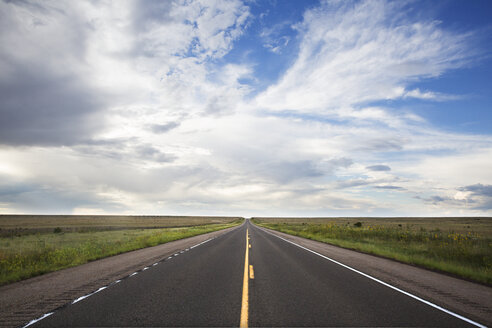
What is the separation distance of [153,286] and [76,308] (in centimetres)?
210

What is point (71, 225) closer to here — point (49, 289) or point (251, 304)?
point (49, 289)

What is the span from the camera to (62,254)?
12688 millimetres

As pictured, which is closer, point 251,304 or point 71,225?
point 251,304

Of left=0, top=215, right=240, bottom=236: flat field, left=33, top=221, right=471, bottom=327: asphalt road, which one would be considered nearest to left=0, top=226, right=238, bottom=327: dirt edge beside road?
left=33, top=221, right=471, bottom=327: asphalt road

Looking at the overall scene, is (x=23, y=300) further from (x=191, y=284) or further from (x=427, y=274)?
(x=427, y=274)

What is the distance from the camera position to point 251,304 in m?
5.70

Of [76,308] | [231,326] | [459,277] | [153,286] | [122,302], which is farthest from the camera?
[459,277]

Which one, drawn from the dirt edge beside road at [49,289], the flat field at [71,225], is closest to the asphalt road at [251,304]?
the dirt edge beside road at [49,289]

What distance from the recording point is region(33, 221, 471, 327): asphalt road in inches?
187

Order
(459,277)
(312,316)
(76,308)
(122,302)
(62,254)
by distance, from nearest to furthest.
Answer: (312,316), (76,308), (122,302), (459,277), (62,254)

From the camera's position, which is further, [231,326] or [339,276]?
[339,276]

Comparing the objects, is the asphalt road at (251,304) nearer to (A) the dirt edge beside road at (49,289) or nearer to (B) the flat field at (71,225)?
(A) the dirt edge beside road at (49,289)

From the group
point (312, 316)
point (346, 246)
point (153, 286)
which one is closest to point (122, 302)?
point (153, 286)


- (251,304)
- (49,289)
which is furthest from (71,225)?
(251,304)
